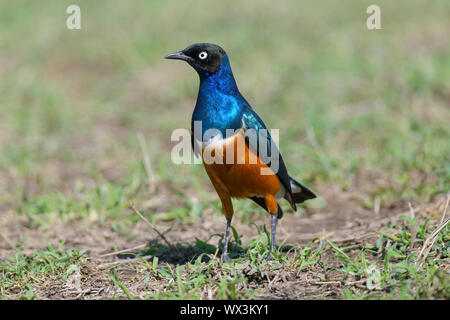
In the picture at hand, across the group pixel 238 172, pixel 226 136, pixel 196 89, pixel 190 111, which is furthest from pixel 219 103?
pixel 196 89

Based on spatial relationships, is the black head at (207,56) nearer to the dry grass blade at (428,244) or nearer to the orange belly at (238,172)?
the orange belly at (238,172)

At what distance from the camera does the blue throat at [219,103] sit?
12.1ft

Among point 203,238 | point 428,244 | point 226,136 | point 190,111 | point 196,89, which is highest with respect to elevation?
point 196,89

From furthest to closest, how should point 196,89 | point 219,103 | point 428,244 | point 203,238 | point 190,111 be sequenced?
point 196,89 → point 190,111 → point 203,238 → point 219,103 → point 428,244

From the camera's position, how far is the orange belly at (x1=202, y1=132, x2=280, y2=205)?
145 inches

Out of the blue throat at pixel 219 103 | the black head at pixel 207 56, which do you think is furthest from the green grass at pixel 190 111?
the black head at pixel 207 56

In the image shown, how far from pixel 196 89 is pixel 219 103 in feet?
14.3

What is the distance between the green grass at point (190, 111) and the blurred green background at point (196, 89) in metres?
0.02

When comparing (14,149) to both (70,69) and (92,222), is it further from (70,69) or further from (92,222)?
(70,69)

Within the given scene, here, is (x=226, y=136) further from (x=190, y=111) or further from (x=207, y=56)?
(x=190, y=111)

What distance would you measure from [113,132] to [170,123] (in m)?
0.70

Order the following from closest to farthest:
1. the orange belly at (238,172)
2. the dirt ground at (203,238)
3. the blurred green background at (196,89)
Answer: the dirt ground at (203,238) < the orange belly at (238,172) < the blurred green background at (196,89)

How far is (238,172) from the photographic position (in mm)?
3734
